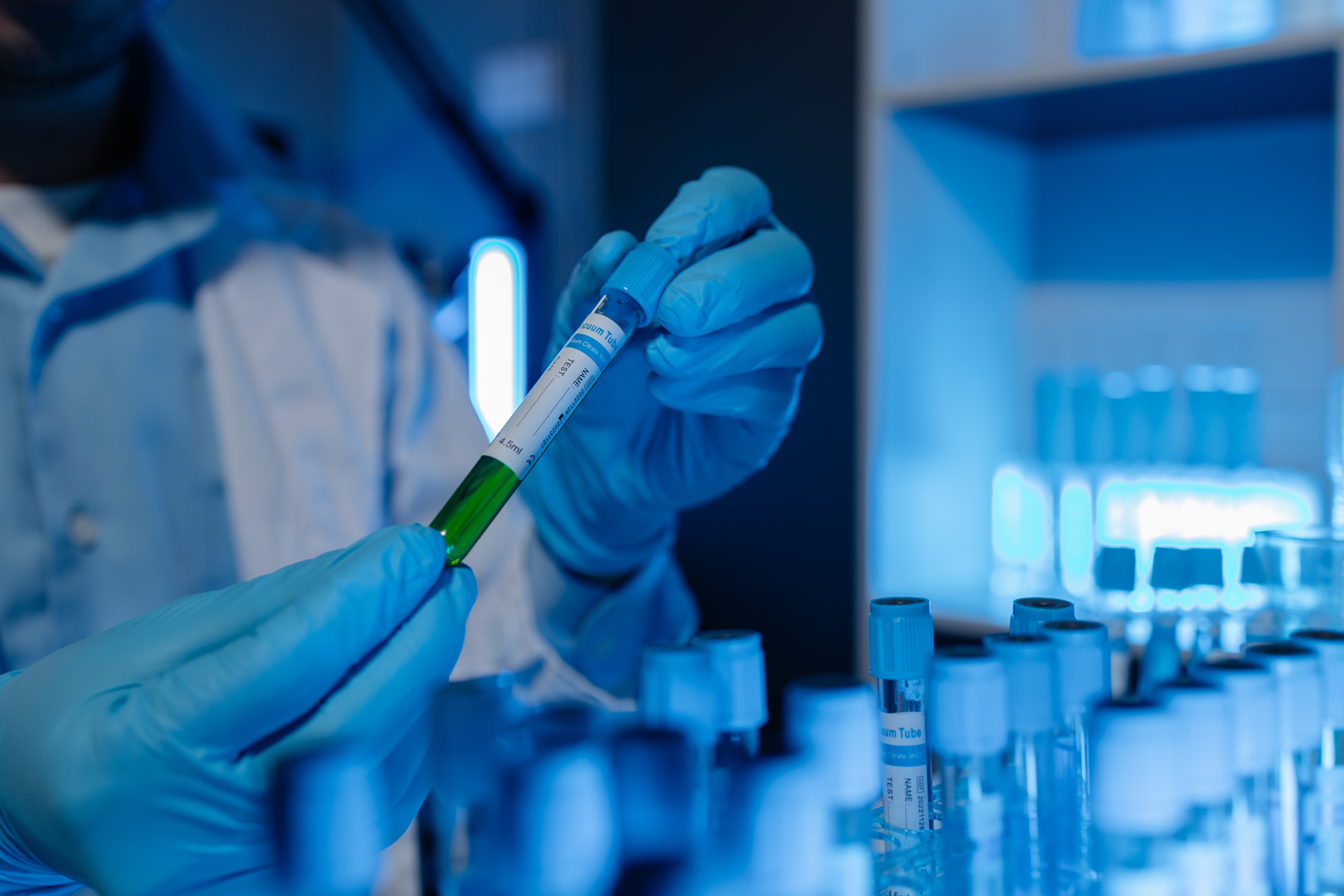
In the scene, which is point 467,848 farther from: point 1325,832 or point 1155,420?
point 1155,420

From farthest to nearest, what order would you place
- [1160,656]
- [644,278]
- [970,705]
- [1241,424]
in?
[1241,424] < [644,278] < [1160,656] < [970,705]

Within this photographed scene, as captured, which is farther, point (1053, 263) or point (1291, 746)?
point (1053, 263)

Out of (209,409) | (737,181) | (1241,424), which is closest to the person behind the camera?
(737,181)

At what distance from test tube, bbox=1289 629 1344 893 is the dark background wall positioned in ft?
4.37

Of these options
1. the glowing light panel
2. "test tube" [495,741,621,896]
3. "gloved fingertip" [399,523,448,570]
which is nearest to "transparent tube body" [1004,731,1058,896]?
"test tube" [495,741,621,896]

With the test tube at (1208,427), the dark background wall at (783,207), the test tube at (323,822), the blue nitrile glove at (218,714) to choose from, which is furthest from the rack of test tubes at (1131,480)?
the test tube at (323,822)

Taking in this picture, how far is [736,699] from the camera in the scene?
0.49 m

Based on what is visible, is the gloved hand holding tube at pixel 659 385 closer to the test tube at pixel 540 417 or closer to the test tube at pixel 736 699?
the test tube at pixel 540 417

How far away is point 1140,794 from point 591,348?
0.42 m

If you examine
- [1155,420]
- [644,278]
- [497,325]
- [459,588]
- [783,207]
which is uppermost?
[783,207]

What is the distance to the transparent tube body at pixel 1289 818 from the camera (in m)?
0.47

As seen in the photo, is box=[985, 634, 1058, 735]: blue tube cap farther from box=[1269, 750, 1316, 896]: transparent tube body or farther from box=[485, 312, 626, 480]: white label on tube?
box=[485, 312, 626, 480]: white label on tube

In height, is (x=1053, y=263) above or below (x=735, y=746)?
above

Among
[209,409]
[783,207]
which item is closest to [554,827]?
[209,409]
